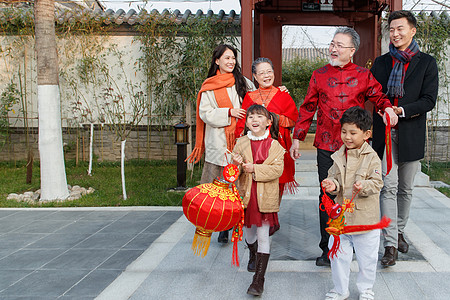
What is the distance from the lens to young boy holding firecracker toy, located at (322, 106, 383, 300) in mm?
2350

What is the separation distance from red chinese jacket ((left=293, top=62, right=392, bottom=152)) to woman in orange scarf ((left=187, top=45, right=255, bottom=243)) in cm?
73

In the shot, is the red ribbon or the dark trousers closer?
the red ribbon

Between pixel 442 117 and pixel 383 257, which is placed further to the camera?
pixel 442 117

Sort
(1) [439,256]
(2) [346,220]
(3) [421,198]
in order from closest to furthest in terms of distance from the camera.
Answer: (2) [346,220] → (1) [439,256] → (3) [421,198]

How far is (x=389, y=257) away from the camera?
287 centimetres

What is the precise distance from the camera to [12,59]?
346 inches

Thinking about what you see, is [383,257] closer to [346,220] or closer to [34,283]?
[346,220]

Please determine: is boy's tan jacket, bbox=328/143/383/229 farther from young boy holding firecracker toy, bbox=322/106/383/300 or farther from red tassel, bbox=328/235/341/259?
red tassel, bbox=328/235/341/259

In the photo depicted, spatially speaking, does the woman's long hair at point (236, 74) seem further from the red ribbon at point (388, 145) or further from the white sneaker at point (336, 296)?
the white sneaker at point (336, 296)

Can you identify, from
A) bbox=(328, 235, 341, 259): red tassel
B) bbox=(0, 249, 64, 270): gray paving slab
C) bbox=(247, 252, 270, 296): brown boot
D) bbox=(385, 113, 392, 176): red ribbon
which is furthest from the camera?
bbox=(0, 249, 64, 270): gray paving slab

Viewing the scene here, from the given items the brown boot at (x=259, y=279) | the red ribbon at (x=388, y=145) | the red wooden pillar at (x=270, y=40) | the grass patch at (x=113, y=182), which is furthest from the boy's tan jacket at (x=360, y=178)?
the red wooden pillar at (x=270, y=40)

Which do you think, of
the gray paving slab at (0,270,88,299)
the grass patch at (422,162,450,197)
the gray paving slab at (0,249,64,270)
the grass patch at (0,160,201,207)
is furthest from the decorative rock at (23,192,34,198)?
the grass patch at (422,162,450,197)

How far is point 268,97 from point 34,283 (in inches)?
85.6

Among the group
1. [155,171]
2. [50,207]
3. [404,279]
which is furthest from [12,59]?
[404,279]
